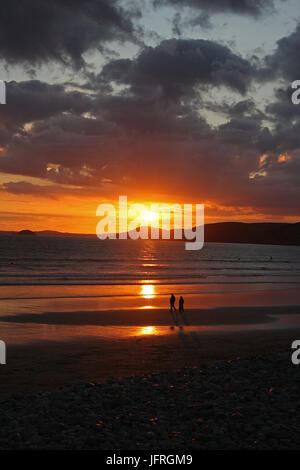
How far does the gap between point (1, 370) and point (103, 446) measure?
26.1ft

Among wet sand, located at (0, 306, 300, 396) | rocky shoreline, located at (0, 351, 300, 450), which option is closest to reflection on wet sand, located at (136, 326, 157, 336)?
wet sand, located at (0, 306, 300, 396)

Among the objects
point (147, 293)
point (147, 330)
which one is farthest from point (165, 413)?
point (147, 293)

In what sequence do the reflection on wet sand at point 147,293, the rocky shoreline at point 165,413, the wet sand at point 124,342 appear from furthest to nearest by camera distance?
the reflection on wet sand at point 147,293, the wet sand at point 124,342, the rocky shoreline at point 165,413

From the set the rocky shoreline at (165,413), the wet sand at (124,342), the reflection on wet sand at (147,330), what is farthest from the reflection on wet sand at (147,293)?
the rocky shoreline at (165,413)

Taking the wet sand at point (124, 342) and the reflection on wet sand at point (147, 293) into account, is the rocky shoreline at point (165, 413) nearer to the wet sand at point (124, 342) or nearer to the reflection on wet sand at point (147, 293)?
the wet sand at point (124, 342)

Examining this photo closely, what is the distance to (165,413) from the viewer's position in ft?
34.6

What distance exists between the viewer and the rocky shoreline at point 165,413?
9117 millimetres

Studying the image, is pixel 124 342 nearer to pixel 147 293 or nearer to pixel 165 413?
pixel 165 413

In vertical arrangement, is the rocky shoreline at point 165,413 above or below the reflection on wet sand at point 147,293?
above

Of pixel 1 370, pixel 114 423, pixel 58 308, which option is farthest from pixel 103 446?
pixel 58 308

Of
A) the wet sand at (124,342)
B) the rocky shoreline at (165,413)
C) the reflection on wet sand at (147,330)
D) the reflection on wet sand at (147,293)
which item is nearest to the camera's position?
the rocky shoreline at (165,413)

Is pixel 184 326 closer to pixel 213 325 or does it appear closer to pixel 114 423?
pixel 213 325

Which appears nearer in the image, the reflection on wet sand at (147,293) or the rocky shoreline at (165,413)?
the rocky shoreline at (165,413)
